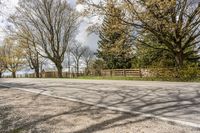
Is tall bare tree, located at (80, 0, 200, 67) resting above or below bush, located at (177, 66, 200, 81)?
above

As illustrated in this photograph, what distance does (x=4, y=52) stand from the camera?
62.3 meters

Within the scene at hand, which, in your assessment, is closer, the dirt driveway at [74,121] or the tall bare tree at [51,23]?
the dirt driveway at [74,121]

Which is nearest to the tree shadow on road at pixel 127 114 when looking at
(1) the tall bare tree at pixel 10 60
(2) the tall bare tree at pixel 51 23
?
(2) the tall bare tree at pixel 51 23

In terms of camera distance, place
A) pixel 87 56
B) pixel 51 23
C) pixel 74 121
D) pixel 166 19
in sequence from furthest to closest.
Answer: pixel 87 56 < pixel 51 23 < pixel 166 19 < pixel 74 121

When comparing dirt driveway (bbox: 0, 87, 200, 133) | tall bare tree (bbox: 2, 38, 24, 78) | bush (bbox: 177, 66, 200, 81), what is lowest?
dirt driveway (bbox: 0, 87, 200, 133)

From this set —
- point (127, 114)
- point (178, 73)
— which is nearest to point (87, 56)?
point (178, 73)

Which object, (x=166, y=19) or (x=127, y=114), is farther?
(x=166, y=19)

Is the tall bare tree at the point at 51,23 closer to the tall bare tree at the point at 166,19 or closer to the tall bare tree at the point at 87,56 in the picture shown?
the tall bare tree at the point at 166,19

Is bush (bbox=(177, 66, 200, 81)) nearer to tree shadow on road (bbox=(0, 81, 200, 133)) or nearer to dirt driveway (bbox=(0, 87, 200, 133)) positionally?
tree shadow on road (bbox=(0, 81, 200, 133))

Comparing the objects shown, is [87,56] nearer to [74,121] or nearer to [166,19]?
[166,19]

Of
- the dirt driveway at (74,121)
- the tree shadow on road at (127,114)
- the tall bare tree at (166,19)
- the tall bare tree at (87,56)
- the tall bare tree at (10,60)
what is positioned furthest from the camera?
the tall bare tree at (87,56)

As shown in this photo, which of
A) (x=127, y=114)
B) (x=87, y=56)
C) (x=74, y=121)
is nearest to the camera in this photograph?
(x=74, y=121)

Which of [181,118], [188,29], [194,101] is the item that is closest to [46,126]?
[181,118]

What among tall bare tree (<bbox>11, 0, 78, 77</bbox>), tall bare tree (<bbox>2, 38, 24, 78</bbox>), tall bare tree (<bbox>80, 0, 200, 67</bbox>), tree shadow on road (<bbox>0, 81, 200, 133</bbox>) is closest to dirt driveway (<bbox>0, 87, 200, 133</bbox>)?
tree shadow on road (<bbox>0, 81, 200, 133</bbox>)
